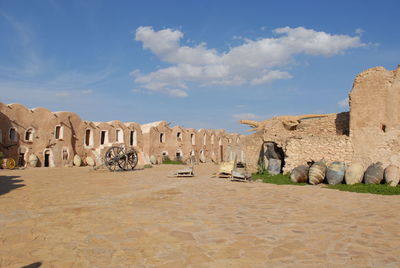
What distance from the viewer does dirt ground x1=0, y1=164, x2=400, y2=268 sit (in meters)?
4.11

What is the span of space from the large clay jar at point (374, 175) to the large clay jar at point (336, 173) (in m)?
0.84

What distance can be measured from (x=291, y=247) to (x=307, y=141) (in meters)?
10.7

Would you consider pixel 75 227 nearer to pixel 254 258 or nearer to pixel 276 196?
pixel 254 258

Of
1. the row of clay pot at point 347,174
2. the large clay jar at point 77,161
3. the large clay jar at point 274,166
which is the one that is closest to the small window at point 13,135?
the large clay jar at point 77,161

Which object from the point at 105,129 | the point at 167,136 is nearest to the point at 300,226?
the point at 105,129

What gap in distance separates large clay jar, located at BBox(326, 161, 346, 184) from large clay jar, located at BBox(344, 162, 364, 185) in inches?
7.7

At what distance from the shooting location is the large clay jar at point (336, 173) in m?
11.9

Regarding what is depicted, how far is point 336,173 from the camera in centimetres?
1191

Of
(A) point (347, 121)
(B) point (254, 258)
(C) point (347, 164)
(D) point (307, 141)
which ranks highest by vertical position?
(A) point (347, 121)

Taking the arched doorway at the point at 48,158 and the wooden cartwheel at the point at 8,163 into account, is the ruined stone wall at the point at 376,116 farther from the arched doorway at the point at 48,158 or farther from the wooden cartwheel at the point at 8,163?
the arched doorway at the point at 48,158

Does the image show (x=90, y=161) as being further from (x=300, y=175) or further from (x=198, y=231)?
(x=198, y=231)

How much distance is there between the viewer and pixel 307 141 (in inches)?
571

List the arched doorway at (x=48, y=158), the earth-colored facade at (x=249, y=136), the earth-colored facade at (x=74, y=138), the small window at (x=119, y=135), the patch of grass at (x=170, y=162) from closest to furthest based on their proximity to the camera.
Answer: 1. the earth-colored facade at (x=249, y=136)
2. the earth-colored facade at (x=74, y=138)
3. the arched doorway at (x=48, y=158)
4. the small window at (x=119, y=135)
5. the patch of grass at (x=170, y=162)

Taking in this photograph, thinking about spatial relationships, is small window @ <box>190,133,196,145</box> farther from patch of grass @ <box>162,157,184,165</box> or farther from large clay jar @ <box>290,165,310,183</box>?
large clay jar @ <box>290,165,310,183</box>
